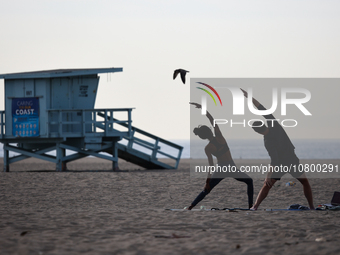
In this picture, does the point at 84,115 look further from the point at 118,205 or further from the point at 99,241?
the point at 99,241

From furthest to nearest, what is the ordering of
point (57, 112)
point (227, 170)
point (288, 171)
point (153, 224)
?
point (57, 112) → point (227, 170) → point (288, 171) → point (153, 224)

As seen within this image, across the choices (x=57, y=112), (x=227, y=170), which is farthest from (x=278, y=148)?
(x=57, y=112)

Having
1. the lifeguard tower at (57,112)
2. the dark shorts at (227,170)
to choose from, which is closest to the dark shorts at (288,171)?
the dark shorts at (227,170)

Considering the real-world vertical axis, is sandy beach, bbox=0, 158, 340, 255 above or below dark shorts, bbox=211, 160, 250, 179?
below

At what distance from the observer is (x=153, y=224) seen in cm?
729

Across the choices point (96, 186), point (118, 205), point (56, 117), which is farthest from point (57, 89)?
point (118, 205)

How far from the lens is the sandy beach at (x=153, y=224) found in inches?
226

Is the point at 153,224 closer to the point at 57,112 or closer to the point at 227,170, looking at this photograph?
Answer: the point at 227,170

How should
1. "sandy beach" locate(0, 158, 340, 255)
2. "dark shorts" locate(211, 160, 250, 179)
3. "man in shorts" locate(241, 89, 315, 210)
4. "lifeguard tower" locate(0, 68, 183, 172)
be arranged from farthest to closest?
"lifeguard tower" locate(0, 68, 183, 172) < "dark shorts" locate(211, 160, 250, 179) < "man in shorts" locate(241, 89, 315, 210) < "sandy beach" locate(0, 158, 340, 255)

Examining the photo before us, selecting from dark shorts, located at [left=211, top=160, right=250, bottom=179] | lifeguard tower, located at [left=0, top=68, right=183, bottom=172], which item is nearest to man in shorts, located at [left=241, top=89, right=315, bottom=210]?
dark shorts, located at [left=211, top=160, right=250, bottom=179]

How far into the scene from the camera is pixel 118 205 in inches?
400

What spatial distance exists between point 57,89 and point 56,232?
43.5 feet

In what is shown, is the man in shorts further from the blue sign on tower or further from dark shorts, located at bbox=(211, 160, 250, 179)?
the blue sign on tower

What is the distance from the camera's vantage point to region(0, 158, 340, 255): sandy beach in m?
5.74
